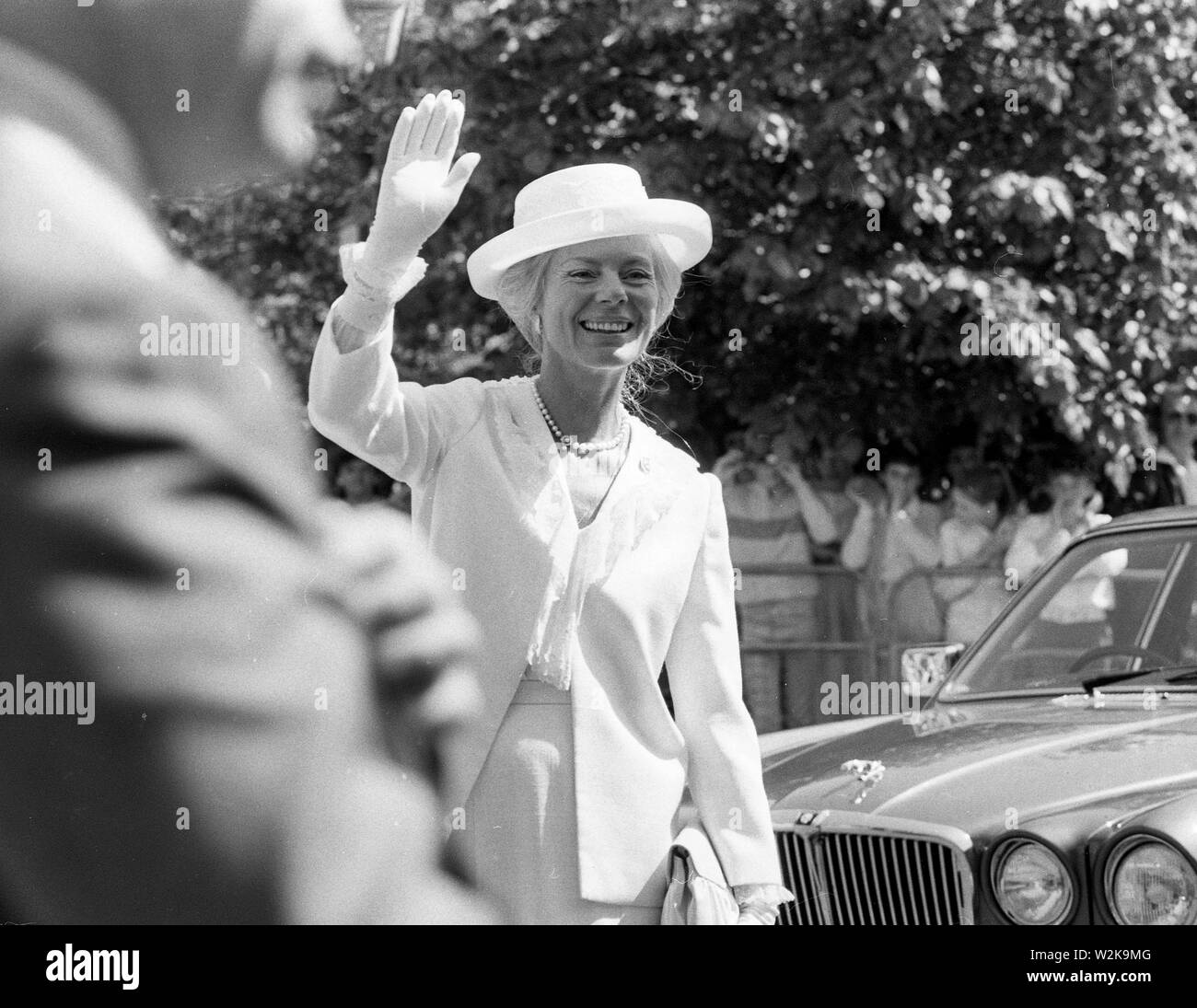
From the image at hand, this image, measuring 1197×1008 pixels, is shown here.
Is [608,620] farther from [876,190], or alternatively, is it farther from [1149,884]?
[876,190]

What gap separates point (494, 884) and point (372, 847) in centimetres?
30

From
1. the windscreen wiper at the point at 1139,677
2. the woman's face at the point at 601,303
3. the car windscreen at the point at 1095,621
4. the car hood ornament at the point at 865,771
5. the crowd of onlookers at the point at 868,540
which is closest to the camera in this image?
the woman's face at the point at 601,303

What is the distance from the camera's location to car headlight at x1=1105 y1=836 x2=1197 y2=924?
2889 mm

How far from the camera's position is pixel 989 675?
13.4 ft

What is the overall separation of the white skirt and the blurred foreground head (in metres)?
0.77

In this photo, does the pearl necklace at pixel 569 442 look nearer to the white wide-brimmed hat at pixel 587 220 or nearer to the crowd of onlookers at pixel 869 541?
the white wide-brimmed hat at pixel 587 220

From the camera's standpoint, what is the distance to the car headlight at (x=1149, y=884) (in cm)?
289

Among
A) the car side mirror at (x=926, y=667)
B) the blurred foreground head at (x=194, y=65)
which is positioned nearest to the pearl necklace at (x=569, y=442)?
the blurred foreground head at (x=194, y=65)

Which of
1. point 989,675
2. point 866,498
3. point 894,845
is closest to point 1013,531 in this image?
point 866,498

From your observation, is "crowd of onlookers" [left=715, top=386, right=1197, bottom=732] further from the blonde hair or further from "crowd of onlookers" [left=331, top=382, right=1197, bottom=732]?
the blonde hair

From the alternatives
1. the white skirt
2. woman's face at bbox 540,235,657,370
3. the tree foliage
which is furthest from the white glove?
the tree foliage

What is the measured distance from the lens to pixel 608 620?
87.5 inches

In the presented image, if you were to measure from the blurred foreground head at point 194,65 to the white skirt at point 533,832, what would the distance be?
0.77 meters
